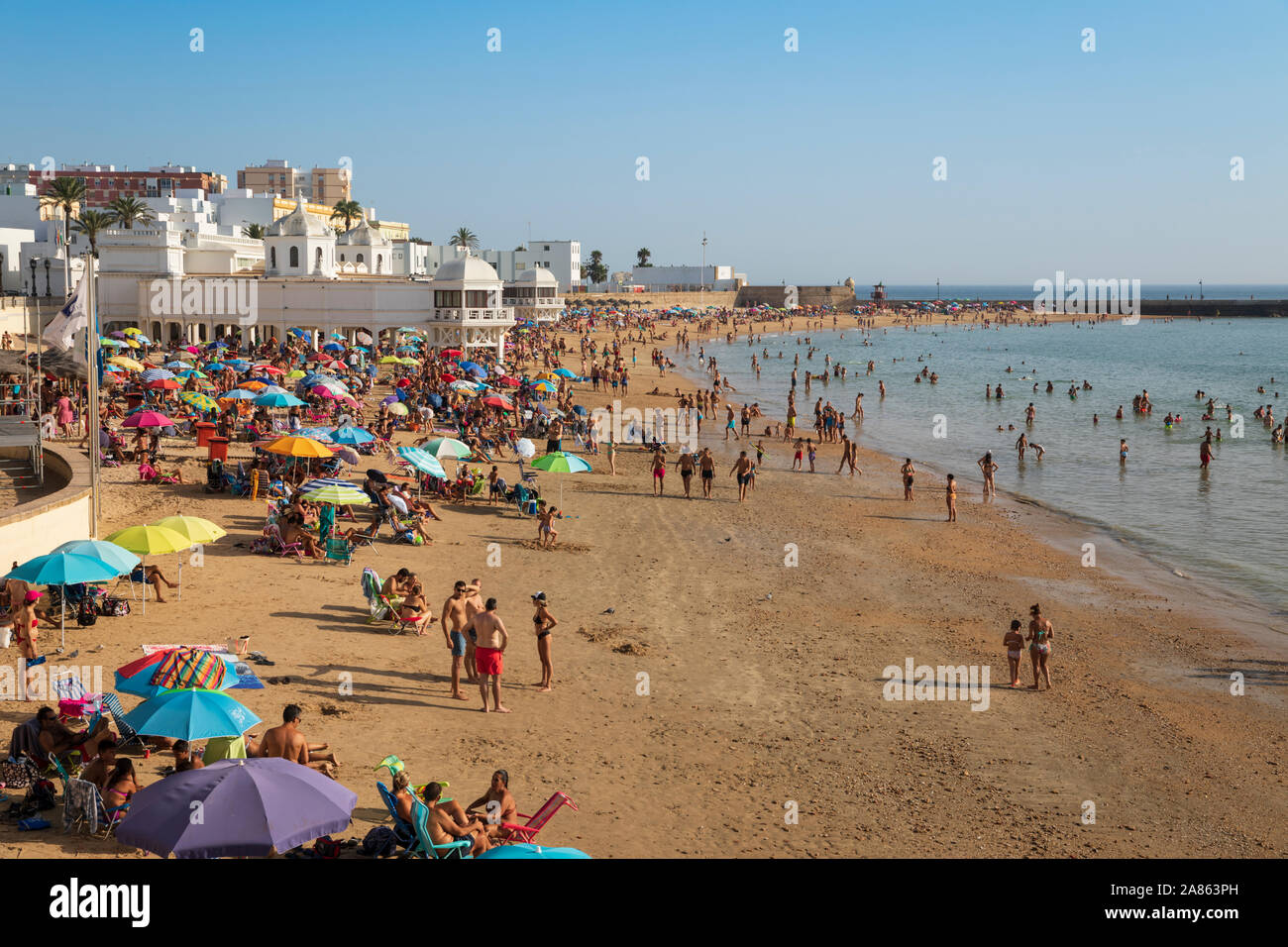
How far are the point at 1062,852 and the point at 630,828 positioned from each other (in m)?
3.81

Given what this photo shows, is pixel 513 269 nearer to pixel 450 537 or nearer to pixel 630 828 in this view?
pixel 450 537

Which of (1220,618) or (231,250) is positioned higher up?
(231,250)

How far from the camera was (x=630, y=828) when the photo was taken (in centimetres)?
916

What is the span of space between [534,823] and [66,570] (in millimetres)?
6422

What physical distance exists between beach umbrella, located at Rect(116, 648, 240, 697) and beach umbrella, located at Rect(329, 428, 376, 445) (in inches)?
466

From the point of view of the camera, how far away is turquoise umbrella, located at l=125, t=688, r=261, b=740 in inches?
334

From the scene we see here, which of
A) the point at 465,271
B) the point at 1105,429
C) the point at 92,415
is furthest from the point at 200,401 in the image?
the point at 1105,429

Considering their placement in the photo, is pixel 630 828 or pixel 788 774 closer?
pixel 630 828

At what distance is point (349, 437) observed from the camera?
70.5ft

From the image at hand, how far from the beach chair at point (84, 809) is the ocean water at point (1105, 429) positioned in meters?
18.4

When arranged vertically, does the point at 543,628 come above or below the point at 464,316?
below

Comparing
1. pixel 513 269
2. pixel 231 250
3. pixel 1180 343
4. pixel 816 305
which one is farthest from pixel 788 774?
pixel 816 305

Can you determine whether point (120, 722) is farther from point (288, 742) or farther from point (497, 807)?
point (497, 807)

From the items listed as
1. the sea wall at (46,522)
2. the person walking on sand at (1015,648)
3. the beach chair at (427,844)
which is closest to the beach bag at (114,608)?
the sea wall at (46,522)
